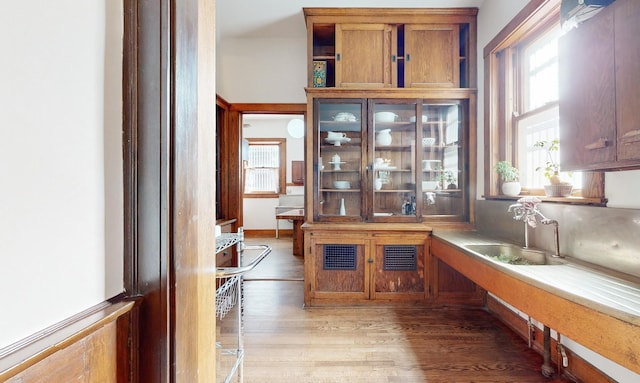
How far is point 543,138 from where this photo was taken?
2.28 m

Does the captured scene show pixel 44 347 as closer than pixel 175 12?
Yes

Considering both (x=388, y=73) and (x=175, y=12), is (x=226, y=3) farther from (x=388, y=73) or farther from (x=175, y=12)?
(x=175, y=12)

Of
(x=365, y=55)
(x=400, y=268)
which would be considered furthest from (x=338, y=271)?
(x=365, y=55)

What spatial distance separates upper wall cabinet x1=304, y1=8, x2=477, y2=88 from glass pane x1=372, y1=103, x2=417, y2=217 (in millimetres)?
321

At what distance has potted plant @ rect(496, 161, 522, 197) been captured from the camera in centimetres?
244

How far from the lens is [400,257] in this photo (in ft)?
9.41

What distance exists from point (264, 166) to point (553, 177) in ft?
20.4

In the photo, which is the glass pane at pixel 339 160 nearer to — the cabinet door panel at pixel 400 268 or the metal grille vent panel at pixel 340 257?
the metal grille vent panel at pixel 340 257

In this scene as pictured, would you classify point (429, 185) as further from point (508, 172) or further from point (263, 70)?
point (263, 70)

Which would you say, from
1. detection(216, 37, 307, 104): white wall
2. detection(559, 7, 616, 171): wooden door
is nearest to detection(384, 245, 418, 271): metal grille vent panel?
detection(559, 7, 616, 171): wooden door

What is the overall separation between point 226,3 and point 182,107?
2.94 m

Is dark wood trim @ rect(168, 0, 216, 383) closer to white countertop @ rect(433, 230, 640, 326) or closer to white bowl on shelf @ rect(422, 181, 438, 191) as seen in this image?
white countertop @ rect(433, 230, 640, 326)

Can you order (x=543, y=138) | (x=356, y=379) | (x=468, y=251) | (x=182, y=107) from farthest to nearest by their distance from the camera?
1. (x=543, y=138)
2. (x=468, y=251)
3. (x=356, y=379)
4. (x=182, y=107)

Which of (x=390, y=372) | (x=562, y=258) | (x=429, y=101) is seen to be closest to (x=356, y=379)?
(x=390, y=372)
